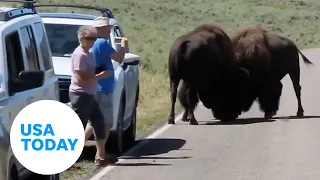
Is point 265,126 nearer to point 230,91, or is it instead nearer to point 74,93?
point 230,91

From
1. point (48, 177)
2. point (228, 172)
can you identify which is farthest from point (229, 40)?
point (48, 177)

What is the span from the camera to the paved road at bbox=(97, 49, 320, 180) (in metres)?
12.6

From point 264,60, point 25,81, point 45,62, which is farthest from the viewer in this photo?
point 264,60

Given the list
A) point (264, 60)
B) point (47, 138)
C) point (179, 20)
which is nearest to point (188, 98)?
point (264, 60)

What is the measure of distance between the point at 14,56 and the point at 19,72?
6.8 inches

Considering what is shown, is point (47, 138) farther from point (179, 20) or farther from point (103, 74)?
point (179, 20)

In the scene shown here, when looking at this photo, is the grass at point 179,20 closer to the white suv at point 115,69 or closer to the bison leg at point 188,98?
the bison leg at point 188,98

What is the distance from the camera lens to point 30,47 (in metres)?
10.5

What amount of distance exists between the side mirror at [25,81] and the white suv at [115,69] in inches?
171

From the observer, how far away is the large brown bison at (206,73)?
18.7 m

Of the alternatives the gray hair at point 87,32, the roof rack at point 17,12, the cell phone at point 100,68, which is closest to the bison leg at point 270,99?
the cell phone at point 100,68

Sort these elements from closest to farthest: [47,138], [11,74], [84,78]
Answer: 1. [47,138]
2. [11,74]
3. [84,78]

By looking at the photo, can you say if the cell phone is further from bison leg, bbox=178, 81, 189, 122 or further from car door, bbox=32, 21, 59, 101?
bison leg, bbox=178, 81, 189, 122

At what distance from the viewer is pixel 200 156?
14.2 m
